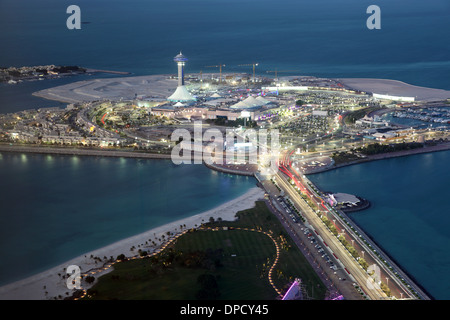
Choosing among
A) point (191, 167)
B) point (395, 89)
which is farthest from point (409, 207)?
point (395, 89)

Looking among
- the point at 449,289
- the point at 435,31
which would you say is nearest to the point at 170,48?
the point at 435,31

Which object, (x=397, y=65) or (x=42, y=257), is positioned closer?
(x=42, y=257)

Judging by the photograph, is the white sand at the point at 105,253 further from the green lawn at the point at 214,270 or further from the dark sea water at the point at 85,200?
the green lawn at the point at 214,270

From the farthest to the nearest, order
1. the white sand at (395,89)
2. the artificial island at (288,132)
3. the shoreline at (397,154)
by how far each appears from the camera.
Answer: the white sand at (395,89)
the shoreline at (397,154)
the artificial island at (288,132)

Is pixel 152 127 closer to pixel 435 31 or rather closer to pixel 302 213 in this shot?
pixel 302 213

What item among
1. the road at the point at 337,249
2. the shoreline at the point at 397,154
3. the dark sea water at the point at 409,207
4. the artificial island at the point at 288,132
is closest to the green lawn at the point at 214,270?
the artificial island at the point at 288,132

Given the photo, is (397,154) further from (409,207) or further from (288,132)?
(409,207)
